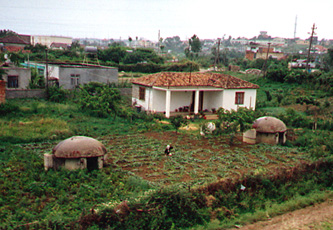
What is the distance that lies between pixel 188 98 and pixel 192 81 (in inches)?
63.7

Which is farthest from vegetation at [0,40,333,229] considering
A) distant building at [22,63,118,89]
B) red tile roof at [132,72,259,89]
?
distant building at [22,63,118,89]

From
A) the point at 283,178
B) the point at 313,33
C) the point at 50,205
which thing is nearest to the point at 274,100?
the point at 313,33

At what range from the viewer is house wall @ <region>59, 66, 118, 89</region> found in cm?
3153

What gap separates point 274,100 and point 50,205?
27.5 meters

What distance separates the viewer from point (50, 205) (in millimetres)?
9453

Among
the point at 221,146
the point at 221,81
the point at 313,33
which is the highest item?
the point at 313,33

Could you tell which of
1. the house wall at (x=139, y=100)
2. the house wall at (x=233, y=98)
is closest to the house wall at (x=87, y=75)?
the house wall at (x=139, y=100)

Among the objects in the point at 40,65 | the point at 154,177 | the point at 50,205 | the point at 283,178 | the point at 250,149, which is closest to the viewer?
the point at 50,205

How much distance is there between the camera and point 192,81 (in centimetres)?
2655

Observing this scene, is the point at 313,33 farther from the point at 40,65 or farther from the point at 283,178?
the point at 283,178

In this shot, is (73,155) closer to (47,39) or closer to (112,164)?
(112,164)

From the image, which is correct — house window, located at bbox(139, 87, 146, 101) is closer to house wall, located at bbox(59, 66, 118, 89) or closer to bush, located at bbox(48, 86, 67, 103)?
bush, located at bbox(48, 86, 67, 103)

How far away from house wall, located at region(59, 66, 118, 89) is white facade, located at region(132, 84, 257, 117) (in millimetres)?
6224

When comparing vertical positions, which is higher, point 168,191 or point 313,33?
point 313,33
